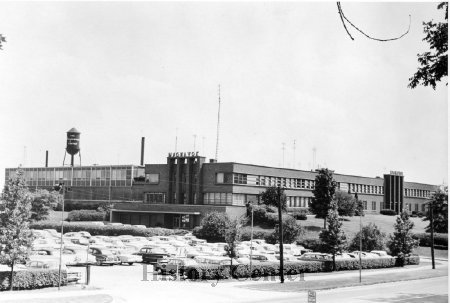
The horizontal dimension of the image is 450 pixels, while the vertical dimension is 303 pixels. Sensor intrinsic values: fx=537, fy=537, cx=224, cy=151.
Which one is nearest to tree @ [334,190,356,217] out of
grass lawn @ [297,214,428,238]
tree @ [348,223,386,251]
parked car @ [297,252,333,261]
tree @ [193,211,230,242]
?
grass lawn @ [297,214,428,238]

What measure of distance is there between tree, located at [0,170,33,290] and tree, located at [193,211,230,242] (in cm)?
3866

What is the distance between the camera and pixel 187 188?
79188 millimetres

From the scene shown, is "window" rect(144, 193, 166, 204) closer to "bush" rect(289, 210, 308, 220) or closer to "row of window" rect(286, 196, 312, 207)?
"row of window" rect(286, 196, 312, 207)

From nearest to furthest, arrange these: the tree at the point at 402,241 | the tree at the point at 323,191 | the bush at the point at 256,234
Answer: the tree at the point at 402,241, the bush at the point at 256,234, the tree at the point at 323,191

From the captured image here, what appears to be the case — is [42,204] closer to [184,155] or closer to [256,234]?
[184,155]

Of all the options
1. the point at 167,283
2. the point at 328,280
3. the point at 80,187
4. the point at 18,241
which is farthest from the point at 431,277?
the point at 80,187

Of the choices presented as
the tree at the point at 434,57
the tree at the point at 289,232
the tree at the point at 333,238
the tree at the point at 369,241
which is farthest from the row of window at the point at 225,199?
the tree at the point at 434,57

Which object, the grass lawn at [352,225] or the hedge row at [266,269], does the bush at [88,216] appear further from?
the hedge row at [266,269]

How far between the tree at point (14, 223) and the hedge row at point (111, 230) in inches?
1556

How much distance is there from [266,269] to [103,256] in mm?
12718

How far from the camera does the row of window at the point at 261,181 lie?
250 ft

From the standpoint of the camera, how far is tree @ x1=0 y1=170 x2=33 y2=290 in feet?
88.2

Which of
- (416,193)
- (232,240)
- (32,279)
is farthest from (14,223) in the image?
(416,193)

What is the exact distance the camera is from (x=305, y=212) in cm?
8125
